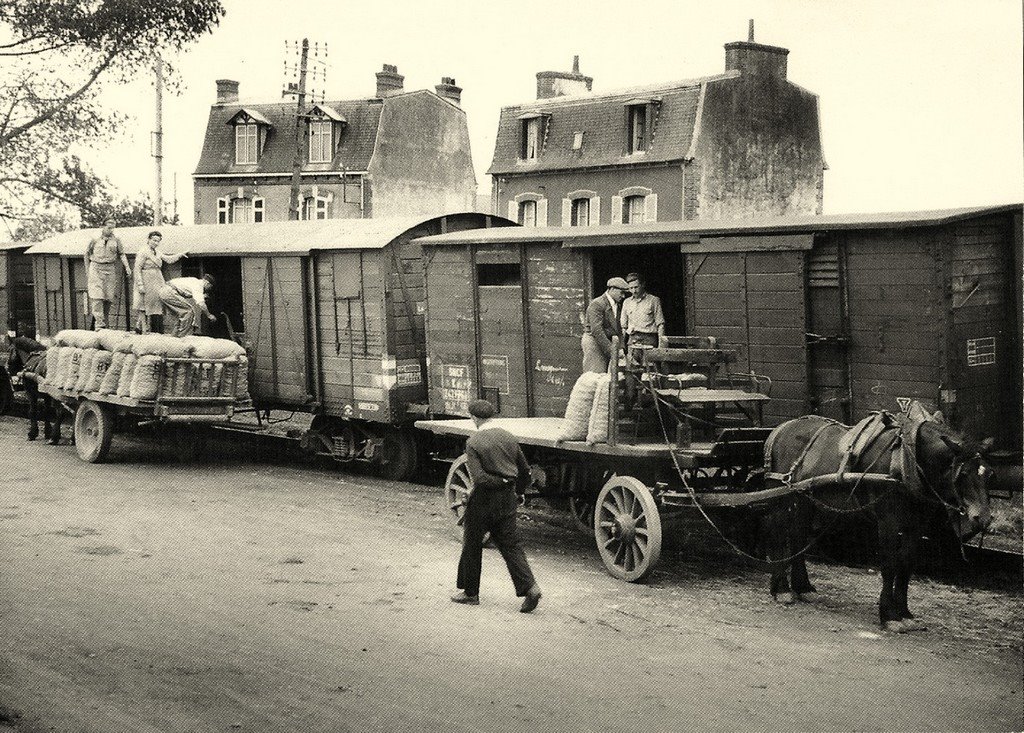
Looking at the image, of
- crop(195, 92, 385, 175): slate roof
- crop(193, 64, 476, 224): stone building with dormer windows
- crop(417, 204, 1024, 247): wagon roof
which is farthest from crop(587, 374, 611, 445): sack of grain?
crop(193, 64, 476, 224): stone building with dormer windows

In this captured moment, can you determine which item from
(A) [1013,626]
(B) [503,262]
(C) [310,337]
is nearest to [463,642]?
(A) [1013,626]

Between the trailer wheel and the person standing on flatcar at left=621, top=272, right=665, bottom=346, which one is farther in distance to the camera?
the trailer wheel

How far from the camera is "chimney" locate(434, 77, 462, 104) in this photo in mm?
35400

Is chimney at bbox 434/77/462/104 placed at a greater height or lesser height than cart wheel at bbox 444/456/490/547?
greater

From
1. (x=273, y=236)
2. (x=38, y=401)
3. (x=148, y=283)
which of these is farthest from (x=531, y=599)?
(x=38, y=401)

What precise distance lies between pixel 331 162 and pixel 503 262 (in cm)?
2207

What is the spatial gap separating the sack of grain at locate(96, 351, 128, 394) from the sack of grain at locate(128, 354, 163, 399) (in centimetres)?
55

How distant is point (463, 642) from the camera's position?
838 centimetres

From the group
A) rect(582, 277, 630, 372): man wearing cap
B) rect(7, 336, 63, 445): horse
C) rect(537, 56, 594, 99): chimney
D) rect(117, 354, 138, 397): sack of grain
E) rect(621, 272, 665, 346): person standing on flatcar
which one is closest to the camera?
rect(582, 277, 630, 372): man wearing cap

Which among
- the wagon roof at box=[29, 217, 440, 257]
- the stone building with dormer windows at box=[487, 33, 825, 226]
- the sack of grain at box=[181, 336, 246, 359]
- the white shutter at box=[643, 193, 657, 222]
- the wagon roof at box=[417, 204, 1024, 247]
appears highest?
the stone building with dormer windows at box=[487, 33, 825, 226]

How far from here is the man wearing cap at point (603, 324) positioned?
11.2m

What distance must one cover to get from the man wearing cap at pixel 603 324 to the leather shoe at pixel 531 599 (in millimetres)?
2802

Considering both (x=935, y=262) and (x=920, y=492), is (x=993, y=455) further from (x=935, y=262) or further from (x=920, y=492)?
(x=920, y=492)

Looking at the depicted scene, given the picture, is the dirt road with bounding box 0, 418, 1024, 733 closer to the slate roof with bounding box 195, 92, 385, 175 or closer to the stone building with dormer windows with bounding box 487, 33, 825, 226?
the stone building with dormer windows with bounding box 487, 33, 825, 226
